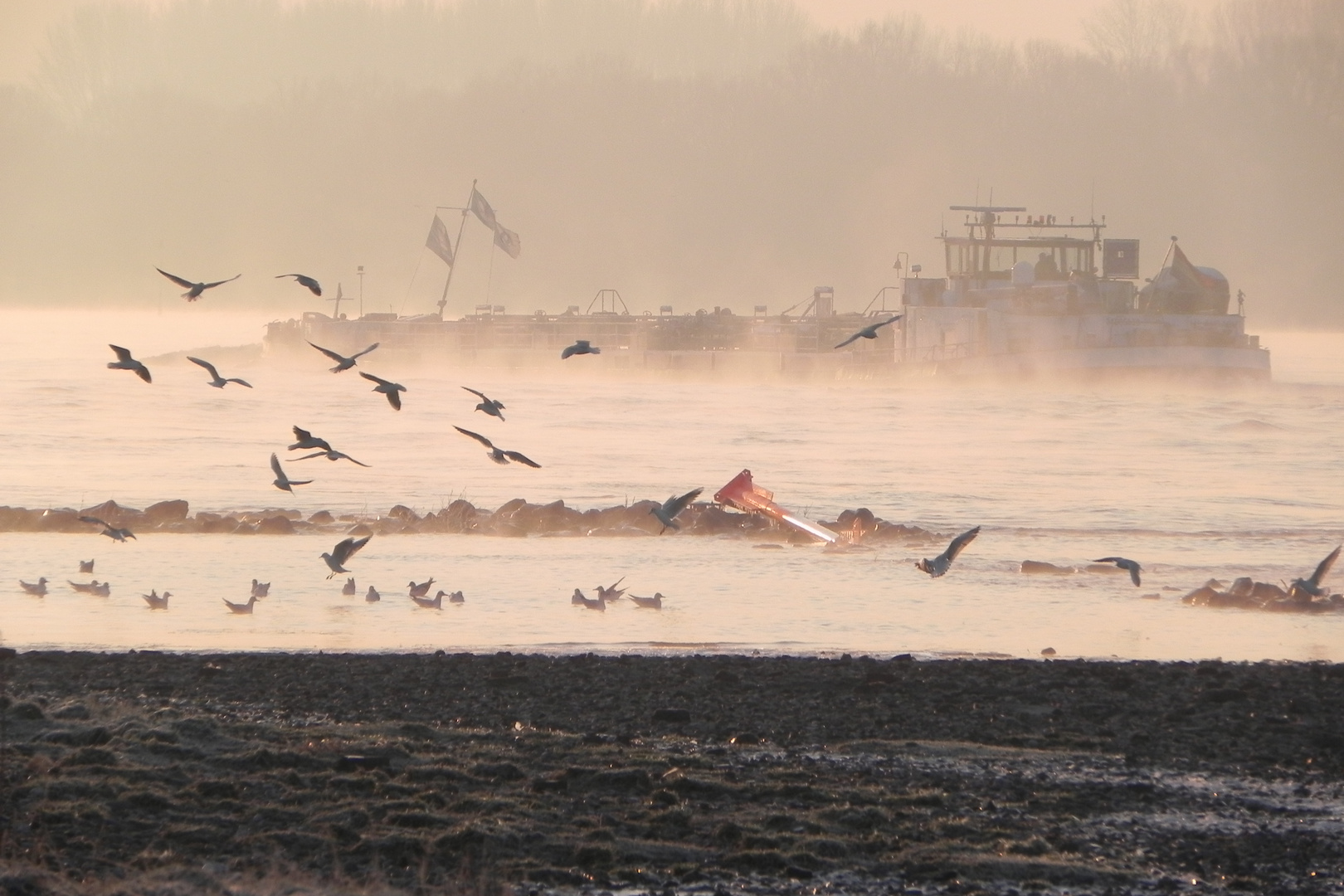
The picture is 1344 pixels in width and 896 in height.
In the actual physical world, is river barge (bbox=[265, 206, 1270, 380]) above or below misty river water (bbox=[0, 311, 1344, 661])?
above

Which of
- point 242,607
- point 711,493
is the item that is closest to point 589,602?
point 242,607

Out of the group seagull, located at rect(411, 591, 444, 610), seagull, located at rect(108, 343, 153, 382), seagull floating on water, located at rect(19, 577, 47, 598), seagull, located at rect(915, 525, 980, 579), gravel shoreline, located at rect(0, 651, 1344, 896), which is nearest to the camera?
gravel shoreline, located at rect(0, 651, 1344, 896)

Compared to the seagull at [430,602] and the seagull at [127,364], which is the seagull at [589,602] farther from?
the seagull at [127,364]

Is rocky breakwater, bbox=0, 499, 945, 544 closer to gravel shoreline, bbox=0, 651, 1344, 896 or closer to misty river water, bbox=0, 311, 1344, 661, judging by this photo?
misty river water, bbox=0, 311, 1344, 661

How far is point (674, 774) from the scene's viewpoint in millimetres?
9086

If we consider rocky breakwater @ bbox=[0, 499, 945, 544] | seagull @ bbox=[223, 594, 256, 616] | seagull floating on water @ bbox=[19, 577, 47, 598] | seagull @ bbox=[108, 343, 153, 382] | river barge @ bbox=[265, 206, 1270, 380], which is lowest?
seagull @ bbox=[223, 594, 256, 616]

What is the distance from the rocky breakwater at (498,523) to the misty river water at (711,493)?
774mm

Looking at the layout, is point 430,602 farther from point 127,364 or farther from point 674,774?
point 674,774

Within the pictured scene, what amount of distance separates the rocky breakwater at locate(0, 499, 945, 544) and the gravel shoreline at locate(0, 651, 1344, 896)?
11305mm

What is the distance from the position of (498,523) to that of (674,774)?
15871 millimetres

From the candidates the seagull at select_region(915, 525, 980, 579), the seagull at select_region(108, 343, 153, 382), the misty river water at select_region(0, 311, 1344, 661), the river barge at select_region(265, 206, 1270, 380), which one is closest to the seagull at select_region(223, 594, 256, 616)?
the misty river water at select_region(0, 311, 1344, 661)

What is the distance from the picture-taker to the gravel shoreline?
7.55 m

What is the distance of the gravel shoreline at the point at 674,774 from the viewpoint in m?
7.55

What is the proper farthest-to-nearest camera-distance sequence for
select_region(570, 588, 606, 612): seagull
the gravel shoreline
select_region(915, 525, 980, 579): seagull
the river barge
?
the river barge, select_region(570, 588, 606, 612): seagull, select_region(915, 525, 980, 579): seagull, the gravel shoreline
